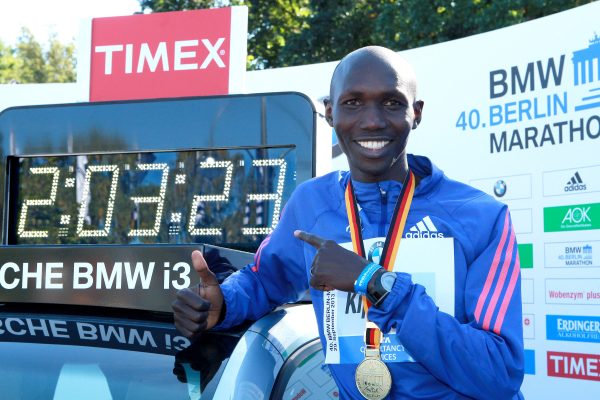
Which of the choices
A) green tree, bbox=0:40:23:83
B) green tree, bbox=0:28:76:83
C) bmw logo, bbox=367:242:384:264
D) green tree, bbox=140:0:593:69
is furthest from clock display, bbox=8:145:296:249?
green tree, bbox=0:28:76:83

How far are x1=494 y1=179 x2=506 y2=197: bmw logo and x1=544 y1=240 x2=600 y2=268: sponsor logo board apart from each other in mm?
507

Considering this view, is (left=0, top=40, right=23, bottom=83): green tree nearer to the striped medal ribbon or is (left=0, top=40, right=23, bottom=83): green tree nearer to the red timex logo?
the red timex logo

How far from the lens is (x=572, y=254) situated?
19.0 feet

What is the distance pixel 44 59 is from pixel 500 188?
114 ft

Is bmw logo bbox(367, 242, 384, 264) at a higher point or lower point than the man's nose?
lower

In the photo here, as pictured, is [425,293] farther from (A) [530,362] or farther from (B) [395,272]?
(A) [530,362]

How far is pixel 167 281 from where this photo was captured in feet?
7.03

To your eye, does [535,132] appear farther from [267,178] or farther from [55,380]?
[55,380]

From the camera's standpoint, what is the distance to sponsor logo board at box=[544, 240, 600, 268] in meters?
5.64

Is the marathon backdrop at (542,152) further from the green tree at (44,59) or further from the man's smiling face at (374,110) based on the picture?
the green tree at (44,59)

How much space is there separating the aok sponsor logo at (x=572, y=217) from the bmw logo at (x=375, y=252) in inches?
157

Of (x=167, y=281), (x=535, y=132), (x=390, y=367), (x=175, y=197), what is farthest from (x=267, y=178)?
(x=535, y=132)

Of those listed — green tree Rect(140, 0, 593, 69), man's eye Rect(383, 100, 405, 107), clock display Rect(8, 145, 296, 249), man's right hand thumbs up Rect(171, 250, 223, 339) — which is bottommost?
man's right hand thumbs up Rect(171, 250, 223, 339)

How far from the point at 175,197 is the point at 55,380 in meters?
1.61
